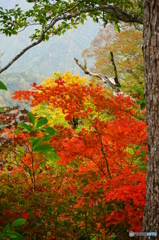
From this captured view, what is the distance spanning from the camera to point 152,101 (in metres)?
1.87

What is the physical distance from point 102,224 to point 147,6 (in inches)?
92.5

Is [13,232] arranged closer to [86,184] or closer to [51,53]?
[86,184]

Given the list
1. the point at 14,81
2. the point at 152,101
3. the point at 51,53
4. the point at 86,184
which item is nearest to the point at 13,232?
the point at 152,101

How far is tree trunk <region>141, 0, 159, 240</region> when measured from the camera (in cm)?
182

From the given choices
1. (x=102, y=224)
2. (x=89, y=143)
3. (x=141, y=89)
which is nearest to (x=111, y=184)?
(x=102, y=224)

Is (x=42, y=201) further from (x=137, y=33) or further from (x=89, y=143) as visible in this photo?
(x=137, y=33)

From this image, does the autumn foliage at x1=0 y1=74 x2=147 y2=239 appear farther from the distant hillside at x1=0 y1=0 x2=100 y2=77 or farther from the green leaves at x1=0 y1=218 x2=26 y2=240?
the distant hillside at x1=0 y1=0 x2=100 y2=77

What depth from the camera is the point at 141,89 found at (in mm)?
3408

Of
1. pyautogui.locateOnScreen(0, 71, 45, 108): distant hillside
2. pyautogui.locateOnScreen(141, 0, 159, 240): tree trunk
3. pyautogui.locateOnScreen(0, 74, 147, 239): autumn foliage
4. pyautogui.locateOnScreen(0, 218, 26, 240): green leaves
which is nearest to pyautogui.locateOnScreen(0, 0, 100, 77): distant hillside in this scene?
pyautogui.locateOnScreen(0, 71, 45, 108): distant hillside

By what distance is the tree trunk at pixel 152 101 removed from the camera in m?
1.82

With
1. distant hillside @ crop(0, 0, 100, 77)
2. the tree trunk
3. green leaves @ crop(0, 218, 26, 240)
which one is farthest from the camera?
distant hillside @ crop(0, 0, 100, 77)

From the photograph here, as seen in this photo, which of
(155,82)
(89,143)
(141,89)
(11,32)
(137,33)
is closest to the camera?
(155,82)

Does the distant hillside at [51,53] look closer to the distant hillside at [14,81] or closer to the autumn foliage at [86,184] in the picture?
the distant hillside at [14,81]

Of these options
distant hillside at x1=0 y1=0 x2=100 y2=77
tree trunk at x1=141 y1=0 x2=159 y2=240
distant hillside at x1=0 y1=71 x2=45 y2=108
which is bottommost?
tree trunk at x1=141 y1=0 x2=159 y2=240
